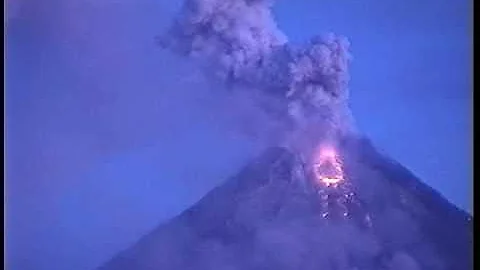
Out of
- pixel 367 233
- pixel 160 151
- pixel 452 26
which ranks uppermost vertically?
pixel 452 26

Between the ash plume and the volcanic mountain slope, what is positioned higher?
the ash plume

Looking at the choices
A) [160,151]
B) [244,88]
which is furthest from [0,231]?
[244,88]

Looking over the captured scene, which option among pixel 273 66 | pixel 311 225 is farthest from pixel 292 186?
pixel 273 66

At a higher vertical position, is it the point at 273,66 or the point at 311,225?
the point at 273,66

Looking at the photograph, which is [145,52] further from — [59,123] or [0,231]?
[0,231]

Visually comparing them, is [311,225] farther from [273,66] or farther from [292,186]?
[273,66]
